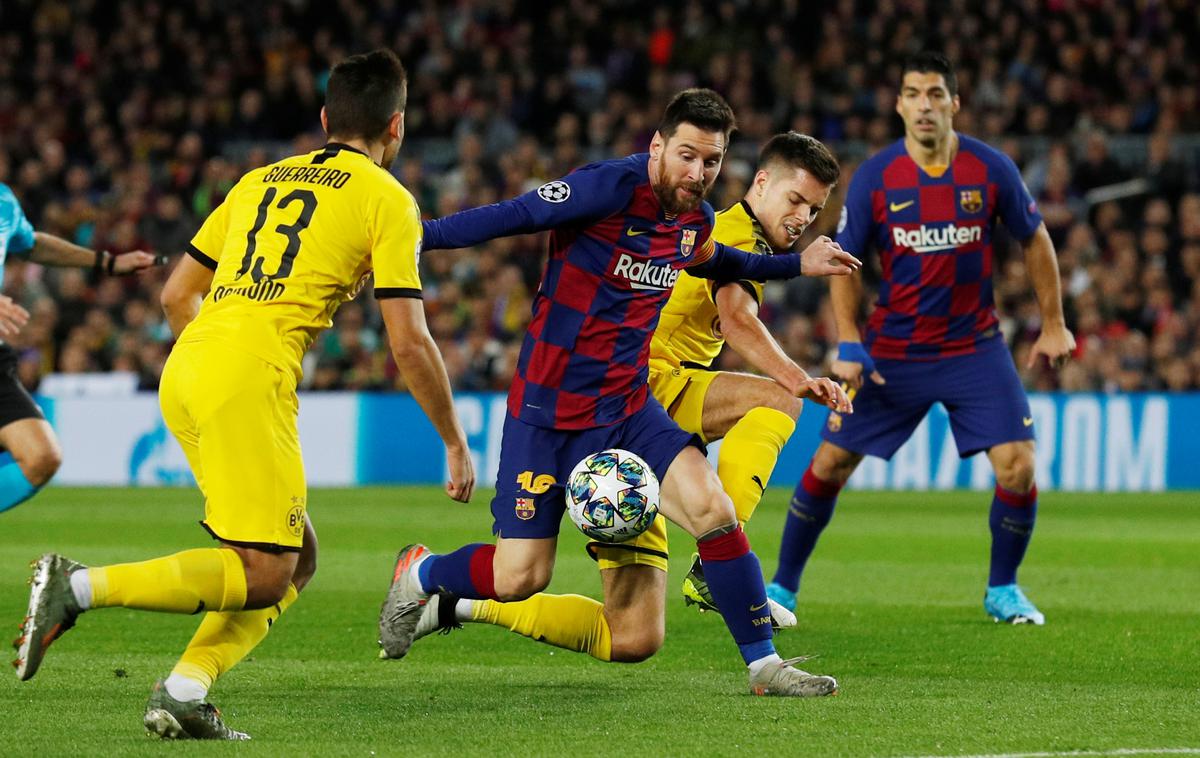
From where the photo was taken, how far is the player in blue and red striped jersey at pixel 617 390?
599 cm

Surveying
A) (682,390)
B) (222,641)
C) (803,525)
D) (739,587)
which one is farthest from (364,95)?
(803,525)

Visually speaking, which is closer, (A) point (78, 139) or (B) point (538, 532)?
(B) point (538, 532)

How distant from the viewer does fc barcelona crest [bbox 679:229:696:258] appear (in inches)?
248

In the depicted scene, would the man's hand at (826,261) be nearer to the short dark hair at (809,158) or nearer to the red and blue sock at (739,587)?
the short dark hair at (809,158)

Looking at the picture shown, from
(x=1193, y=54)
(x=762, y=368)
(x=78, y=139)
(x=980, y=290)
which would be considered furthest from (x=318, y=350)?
(x=762, y=368)

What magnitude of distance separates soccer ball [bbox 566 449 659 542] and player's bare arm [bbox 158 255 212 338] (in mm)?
1398

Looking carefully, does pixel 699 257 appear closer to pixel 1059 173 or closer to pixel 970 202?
pixel 970 202

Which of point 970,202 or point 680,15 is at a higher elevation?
point 680,15

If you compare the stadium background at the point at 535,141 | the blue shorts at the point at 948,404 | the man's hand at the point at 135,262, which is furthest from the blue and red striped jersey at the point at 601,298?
the stadium background at the point at 535,141

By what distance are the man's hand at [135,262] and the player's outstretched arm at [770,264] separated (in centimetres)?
237

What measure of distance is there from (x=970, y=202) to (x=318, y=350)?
13003mm

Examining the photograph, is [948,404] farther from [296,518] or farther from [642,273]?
[296,518]

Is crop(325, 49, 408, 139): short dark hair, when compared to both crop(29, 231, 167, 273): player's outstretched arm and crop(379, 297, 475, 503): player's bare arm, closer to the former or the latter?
crop(379, 297, 475, 503): player's bare arm

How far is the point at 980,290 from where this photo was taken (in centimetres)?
Answer: 858
